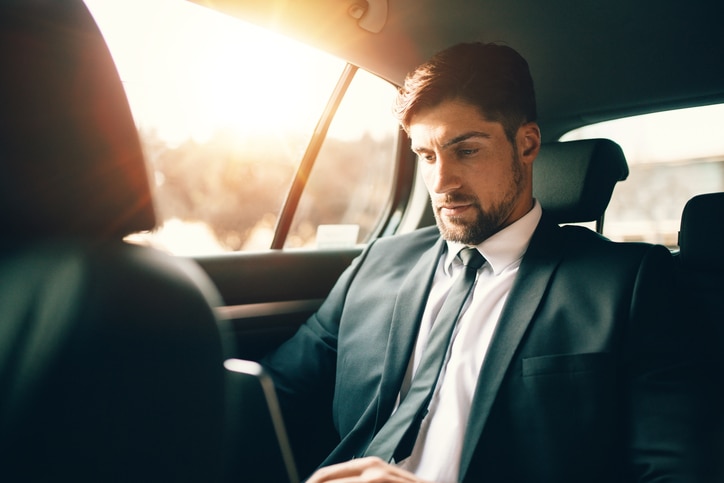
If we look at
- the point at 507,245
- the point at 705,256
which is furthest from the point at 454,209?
the point at 705,256

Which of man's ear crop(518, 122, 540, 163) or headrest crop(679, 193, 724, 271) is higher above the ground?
man's ear crop(518, 122, 540, 163)

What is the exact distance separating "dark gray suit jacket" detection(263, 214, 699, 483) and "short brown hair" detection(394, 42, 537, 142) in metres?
0.34

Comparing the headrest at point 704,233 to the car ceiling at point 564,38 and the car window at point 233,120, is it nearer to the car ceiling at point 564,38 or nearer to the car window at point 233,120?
the car ceiling at point 564,38

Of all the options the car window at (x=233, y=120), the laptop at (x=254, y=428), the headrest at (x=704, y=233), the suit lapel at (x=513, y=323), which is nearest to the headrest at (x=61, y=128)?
the laptop at (x=254, y=428)

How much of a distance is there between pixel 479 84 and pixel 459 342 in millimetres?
705

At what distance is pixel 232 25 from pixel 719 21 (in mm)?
1591

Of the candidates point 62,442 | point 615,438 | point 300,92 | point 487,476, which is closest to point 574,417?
point 615,438

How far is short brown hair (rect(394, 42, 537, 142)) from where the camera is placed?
5.33 ft

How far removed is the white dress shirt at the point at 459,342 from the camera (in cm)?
135

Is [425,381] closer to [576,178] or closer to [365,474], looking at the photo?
[365,474]

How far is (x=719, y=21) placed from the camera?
1916mm

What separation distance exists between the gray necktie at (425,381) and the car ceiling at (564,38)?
3.00ft

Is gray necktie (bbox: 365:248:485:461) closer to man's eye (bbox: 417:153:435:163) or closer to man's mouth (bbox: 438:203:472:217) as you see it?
man's mouth (bbox: 438:203:472:217)

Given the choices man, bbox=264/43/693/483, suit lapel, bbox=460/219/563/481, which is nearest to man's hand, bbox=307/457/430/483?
man, bbox=264/43/693/483
